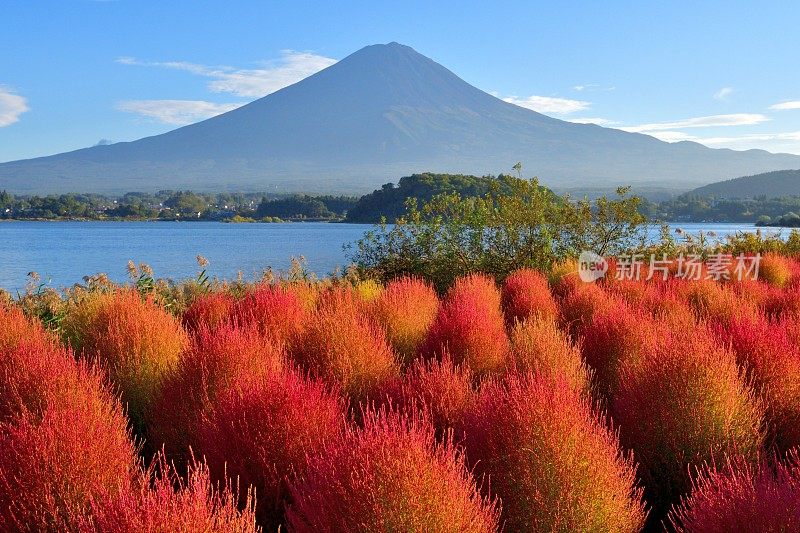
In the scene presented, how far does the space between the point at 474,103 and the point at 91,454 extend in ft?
529

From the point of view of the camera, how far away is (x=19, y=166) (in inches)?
7160

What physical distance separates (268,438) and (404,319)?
3.47m

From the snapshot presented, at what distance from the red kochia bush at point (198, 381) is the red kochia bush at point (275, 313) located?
5.20 feet

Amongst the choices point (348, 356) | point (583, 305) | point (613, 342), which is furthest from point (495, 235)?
point (348, 356)

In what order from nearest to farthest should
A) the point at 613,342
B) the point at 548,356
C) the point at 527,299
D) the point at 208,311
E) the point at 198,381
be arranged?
the point at 198,381, the point at 548,356, the point at 613,342, the point at 208,311, the point at 527,299

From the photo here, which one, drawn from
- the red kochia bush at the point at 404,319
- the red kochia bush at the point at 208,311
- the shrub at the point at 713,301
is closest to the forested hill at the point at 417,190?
the shrub at the point at 713,301

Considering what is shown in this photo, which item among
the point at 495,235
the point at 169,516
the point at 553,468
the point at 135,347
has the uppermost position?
the point at 495,235

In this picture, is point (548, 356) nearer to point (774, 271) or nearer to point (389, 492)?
point (389, 492)

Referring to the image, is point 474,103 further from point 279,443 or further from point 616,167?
point 279,443

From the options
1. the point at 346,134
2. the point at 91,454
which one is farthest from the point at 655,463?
the point at 346,134

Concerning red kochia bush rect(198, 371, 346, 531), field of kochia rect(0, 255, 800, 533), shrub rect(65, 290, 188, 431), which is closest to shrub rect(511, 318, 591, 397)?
field of kochia rect(0, 255, 800, 533)

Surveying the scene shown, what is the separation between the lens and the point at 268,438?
367cm

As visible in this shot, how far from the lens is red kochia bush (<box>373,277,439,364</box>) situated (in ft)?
22.4

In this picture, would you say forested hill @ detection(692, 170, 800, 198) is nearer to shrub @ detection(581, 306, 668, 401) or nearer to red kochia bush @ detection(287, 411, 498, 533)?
shrub @ detection(581, 306, 668, 401)
